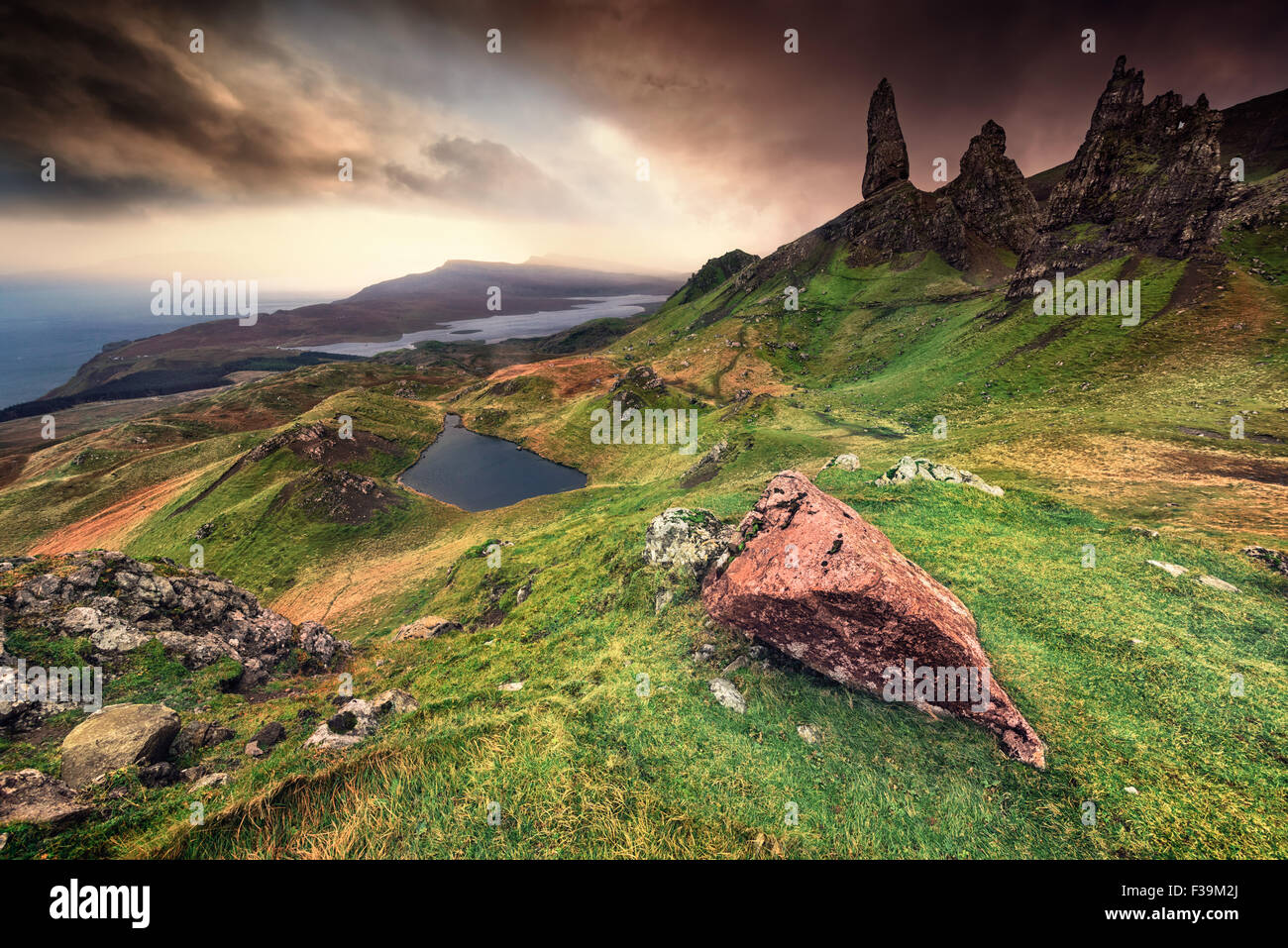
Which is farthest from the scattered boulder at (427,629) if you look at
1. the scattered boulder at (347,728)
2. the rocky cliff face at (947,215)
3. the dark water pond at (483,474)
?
the rocky cliff face at (947,215)

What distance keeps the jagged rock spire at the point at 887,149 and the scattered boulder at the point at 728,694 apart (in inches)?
7089

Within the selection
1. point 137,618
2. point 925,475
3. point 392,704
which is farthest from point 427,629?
point 925,475

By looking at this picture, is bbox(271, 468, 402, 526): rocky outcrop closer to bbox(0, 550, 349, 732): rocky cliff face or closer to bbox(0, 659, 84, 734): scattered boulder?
bbox(0, 550, 349, 732): rocky cliff face

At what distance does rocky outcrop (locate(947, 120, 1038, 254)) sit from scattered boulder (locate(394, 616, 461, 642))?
15499 centimetres

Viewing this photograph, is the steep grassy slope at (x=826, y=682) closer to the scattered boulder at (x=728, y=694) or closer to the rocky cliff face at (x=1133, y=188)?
the scattered boulder at (x=728, y=694)

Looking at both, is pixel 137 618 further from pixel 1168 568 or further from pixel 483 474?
pixel 483 474

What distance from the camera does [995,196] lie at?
117312mm

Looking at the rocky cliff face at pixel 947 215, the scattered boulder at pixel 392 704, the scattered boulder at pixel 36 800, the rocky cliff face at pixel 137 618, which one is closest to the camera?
the scattered boulder at pixel 36 800

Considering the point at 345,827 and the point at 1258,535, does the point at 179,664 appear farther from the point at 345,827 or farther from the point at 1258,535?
the point at 1258,535

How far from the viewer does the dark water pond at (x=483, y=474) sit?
61.9m

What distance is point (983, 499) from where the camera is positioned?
21219 millimetres

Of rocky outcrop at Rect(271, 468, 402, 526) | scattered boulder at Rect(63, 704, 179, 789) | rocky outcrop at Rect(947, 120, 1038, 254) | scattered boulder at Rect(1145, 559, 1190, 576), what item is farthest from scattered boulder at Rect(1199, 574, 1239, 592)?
rocky outcrop at Rect(947, 120, 1038, 254)

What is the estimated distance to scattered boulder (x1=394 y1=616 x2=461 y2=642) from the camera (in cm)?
2109
